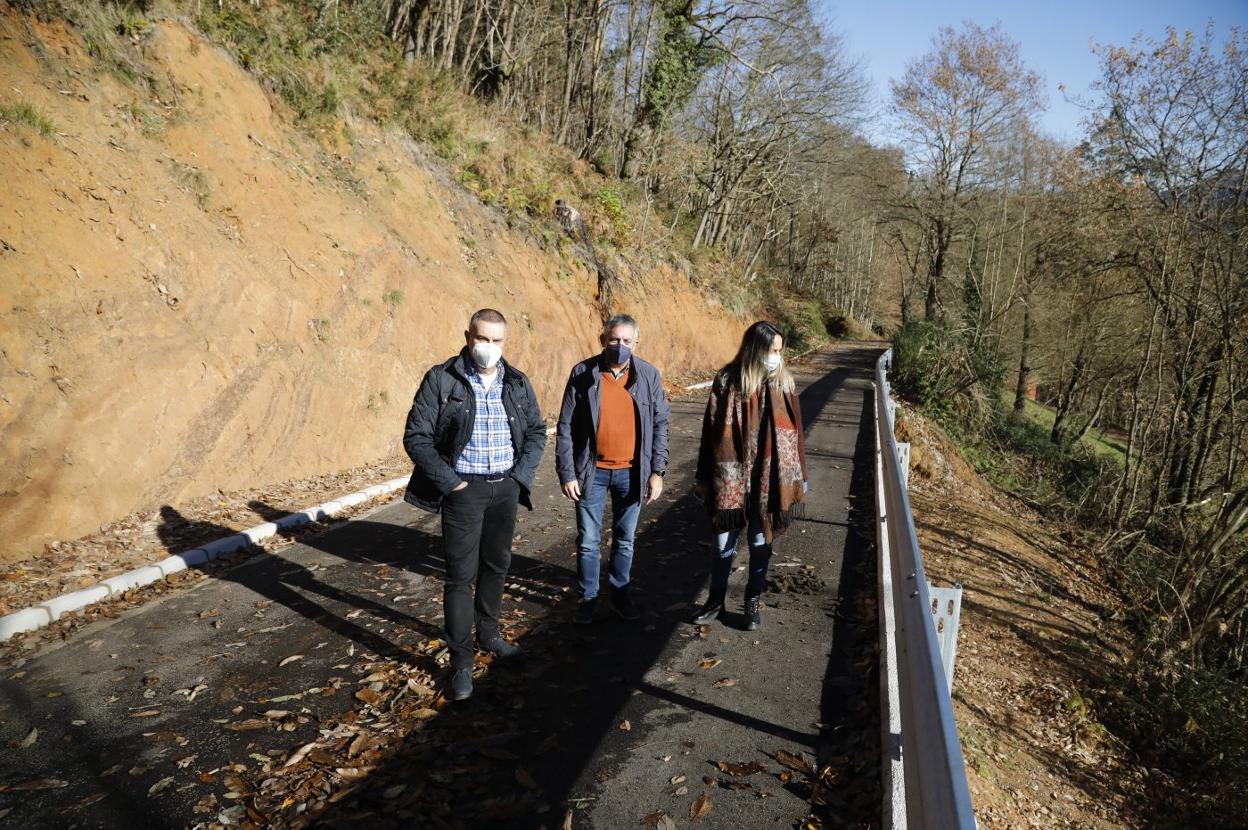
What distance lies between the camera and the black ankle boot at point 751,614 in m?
5.59

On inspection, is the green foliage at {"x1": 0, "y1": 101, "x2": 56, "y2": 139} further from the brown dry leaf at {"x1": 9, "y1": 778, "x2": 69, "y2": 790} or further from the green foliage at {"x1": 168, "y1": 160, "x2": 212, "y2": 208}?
the brown dry leaf at {"x1": 9, "y1": 778, "x2": 69, "y2": 790}

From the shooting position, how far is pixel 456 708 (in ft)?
14.9

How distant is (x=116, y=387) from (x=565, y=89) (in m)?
20.7

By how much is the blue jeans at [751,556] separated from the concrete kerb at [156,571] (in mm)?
4867

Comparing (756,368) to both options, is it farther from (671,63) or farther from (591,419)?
(671,63)

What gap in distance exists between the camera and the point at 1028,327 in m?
31.4

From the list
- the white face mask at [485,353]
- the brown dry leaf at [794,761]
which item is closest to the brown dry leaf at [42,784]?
the white face mask at [485,353]

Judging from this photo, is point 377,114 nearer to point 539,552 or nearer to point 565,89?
point 539,552

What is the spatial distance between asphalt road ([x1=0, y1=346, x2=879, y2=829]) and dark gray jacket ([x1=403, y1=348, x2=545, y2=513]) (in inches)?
54.1

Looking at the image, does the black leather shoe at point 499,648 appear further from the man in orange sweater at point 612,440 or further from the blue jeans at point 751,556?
the blue jeans at point 751,556

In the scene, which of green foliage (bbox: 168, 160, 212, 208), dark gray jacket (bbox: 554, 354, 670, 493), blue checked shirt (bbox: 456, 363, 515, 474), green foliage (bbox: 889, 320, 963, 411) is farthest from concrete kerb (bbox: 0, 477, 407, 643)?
green foliage (bbox: 889, 320, 963, 411)

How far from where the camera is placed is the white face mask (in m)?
4.56

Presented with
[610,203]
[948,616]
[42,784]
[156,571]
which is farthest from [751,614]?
[610,203]

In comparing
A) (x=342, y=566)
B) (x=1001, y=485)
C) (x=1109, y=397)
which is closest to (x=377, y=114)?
(x=342, y=566)
